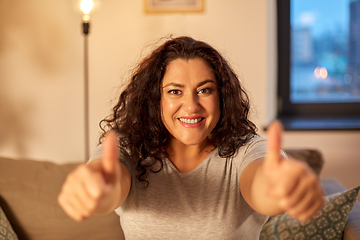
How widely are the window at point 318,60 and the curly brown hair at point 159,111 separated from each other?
187cm

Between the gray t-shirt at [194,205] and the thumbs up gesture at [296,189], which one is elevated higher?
the thumbs up gesture at [296,189]

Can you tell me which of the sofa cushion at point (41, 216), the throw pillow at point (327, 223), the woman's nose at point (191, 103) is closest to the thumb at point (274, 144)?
the woman's nose at point (191, 103)

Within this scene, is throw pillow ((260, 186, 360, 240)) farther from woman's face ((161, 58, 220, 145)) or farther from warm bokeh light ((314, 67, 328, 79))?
warm bokeh light ((314, 67, 328, 79))

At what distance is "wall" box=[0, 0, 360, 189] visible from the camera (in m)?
2.73

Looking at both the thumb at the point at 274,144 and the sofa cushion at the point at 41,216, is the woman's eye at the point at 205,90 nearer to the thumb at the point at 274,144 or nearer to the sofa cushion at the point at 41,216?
the thumb at the point at 274,144

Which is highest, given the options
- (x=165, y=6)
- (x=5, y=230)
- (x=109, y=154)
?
(x=165, y=6)

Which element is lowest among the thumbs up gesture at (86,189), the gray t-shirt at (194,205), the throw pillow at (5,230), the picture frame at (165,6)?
the throw pillow at (5,230)

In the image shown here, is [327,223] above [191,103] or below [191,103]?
below

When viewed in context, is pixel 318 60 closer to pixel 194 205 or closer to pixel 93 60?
pixel 93 60

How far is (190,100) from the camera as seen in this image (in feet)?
3.75

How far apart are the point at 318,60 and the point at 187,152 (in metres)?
2.21

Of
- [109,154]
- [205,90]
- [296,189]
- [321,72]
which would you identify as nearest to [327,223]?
[205,90]

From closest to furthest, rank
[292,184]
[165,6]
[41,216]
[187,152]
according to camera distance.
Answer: [292,184]
[187,152]
[41,216]
[165,6]

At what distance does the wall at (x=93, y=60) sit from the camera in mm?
2729
